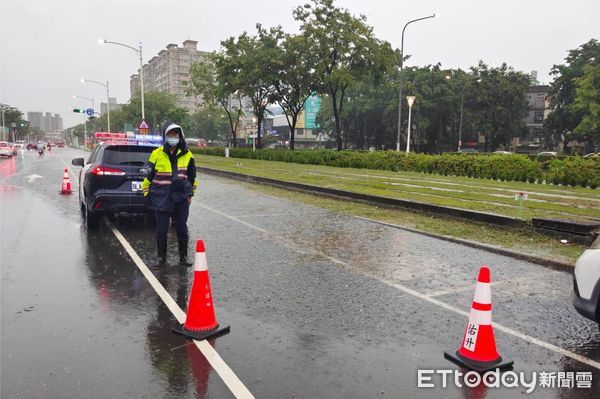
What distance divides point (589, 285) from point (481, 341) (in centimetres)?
103

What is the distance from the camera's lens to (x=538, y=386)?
3.52m

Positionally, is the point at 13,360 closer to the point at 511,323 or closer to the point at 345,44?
the point at 511,323

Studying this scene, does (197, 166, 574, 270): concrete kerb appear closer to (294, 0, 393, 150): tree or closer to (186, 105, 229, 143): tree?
(294, 0, 393, 150): tree

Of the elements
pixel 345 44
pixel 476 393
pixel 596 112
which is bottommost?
pixel 476 393

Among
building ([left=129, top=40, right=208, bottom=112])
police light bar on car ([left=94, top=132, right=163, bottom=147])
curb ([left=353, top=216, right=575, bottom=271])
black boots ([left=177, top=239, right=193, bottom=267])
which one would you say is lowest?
curb ([left=353, top=216, right=575, bottom=271])

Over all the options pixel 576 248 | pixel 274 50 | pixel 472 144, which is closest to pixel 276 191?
pixel 576 248

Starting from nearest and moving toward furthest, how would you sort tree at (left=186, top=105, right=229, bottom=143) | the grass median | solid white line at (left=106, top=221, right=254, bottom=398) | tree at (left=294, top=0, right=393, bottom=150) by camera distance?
solid white line at (left=106, top=221, right=254, bottom=398) < the grass median < tree at (left=294, top=0, right=393, bottom=150) < tree at (left=186, top=105, right=229, bottom=143)

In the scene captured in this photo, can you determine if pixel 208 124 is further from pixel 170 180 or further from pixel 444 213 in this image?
pixel 170 180

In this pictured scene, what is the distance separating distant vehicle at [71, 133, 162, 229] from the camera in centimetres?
880

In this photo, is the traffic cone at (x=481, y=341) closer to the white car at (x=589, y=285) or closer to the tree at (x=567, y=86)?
the white car at (x=589, y=285)

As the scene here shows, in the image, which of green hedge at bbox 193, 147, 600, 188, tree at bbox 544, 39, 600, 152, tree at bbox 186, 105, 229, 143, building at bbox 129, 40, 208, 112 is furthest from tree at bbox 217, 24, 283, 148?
building at bbox 129, 40, 208, 112

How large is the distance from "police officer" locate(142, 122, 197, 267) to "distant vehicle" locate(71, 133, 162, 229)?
97.8 inches

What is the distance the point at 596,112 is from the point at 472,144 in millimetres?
29766

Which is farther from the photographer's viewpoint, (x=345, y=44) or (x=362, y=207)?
(x=345, y=44)
